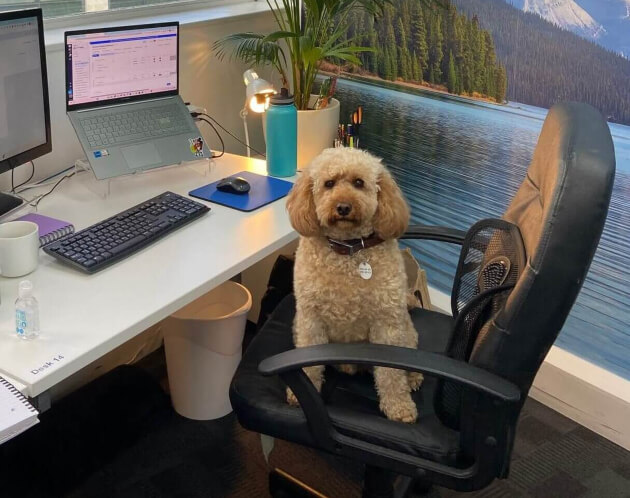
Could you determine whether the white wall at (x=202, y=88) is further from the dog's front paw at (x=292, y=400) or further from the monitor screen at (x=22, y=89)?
the dog's front paw at (x=292, y=400)

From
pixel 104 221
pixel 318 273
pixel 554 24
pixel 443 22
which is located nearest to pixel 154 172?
pixel 104 221

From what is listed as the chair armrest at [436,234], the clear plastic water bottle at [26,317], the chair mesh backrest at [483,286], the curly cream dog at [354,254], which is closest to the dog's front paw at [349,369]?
the curly cream dog at [354,254]

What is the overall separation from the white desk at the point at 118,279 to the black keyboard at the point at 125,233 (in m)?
0.02

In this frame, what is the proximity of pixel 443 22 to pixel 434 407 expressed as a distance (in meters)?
1.40

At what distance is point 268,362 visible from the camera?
48.5 inches

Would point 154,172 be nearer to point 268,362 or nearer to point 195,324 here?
point 195,324

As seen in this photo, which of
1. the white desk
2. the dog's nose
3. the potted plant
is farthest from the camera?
the potted plant

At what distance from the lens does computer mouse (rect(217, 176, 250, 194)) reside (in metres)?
1.79

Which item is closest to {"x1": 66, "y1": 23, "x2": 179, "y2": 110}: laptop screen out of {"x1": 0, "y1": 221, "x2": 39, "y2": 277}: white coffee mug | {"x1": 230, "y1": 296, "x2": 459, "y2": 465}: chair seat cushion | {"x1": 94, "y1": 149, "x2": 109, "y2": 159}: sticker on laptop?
{"x1": 94, "y1": 149, "x2": 109, "y2": 159}: sticker on laptop

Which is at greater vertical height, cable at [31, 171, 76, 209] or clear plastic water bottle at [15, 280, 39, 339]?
cable at [31, 171, 76, 209]

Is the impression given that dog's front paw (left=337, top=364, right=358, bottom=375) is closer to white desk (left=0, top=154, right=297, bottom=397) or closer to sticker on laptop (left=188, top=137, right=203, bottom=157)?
white desk (left=0, top=154, right=297, bottom=397)

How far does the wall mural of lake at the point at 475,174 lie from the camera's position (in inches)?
78.8

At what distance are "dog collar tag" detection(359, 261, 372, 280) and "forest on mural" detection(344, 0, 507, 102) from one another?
997 millimetres

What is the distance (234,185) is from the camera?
1793 millimetres
